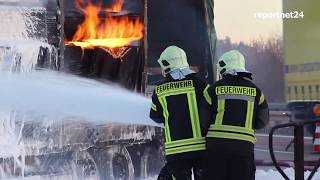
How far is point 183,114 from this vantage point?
5.11 meters

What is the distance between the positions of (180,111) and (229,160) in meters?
0.55

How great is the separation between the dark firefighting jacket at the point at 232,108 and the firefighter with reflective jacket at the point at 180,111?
11 centimetres

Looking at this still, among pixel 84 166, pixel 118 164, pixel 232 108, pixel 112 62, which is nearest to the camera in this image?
pixel 232 108

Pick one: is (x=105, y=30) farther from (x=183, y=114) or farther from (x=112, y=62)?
(x=183, y=114)

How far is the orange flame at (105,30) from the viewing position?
273 inches

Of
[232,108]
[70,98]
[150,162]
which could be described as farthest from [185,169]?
[150,162]

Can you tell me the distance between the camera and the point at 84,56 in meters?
6.99

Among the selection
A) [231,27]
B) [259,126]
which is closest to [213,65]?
[231,27]

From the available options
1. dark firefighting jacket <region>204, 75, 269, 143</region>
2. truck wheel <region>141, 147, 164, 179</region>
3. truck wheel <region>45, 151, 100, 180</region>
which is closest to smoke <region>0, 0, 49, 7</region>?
truck wheel <region>45, 151, 100, 180</region>

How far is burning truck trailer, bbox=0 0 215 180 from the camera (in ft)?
19.8

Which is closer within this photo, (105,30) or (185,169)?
(185,169)

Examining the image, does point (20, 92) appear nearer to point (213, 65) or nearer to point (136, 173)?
point (136, 173)

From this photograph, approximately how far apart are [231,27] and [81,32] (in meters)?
2.13

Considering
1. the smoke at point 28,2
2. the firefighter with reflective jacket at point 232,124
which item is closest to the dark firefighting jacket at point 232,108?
the firefighter with reflective jacket at point 232,124
